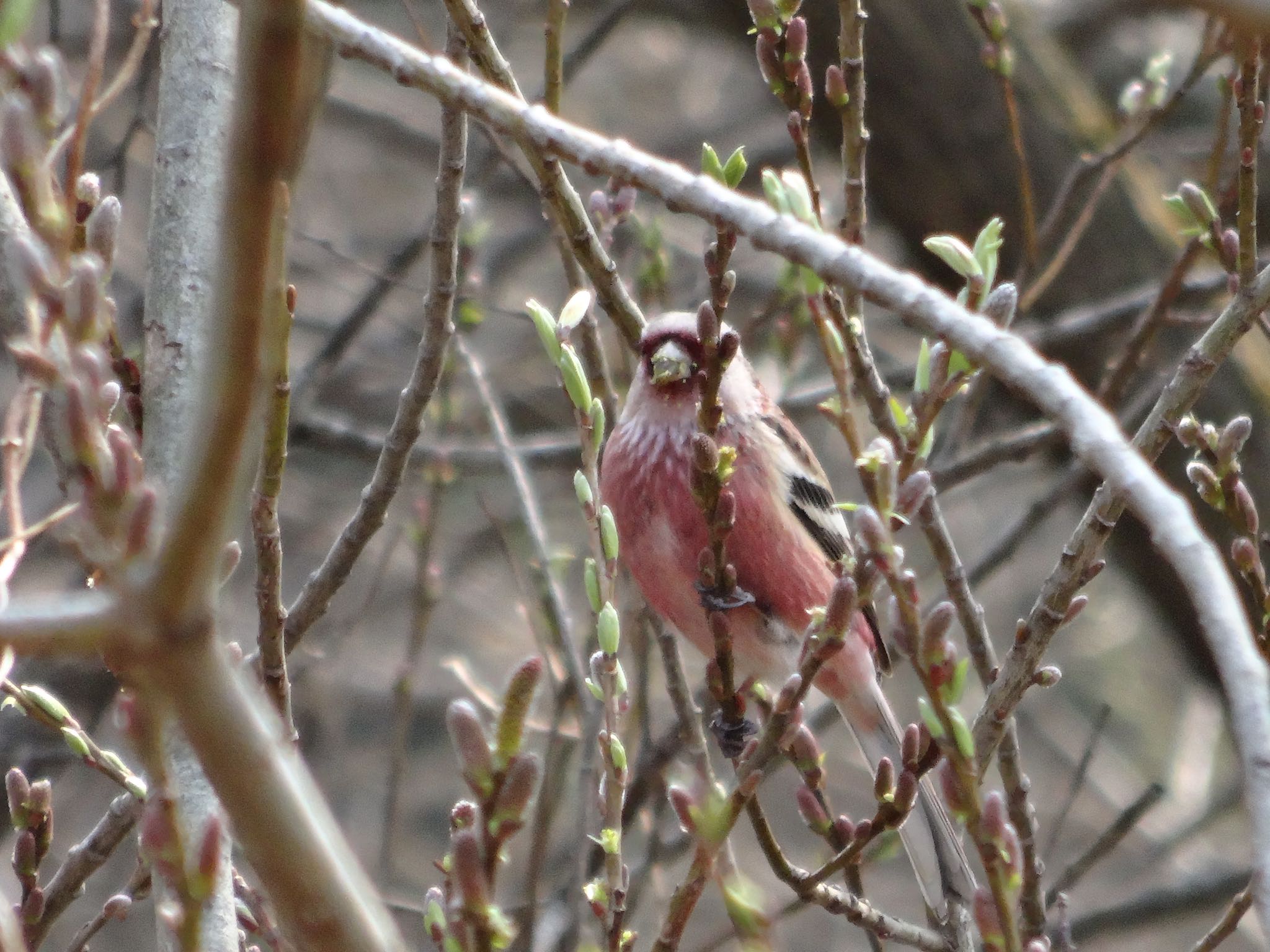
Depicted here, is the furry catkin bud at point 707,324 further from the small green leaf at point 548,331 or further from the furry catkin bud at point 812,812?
the furry catkin bud at point 812,812

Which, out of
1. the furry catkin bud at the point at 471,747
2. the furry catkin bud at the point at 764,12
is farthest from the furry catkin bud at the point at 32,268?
the furry catkin bud at the point at 764,12

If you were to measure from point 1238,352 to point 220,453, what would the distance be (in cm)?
606

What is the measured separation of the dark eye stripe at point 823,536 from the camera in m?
4.98

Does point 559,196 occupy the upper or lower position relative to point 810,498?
upper

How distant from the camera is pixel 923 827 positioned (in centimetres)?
462

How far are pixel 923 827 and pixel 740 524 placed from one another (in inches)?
42.9

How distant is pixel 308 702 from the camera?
7.54 m

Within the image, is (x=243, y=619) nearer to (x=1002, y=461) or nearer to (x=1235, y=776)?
(x=1002, y=461)

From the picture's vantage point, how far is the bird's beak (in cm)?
410

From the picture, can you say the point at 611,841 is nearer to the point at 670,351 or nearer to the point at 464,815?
the point at 464,815

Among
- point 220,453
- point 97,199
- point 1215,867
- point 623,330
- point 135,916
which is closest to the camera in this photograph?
point 220,453

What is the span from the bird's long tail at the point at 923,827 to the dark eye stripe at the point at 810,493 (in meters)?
0.68

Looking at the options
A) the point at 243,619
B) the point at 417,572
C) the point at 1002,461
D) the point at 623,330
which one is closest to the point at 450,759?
the point at 243,619

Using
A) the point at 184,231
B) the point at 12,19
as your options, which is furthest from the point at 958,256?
the point at 184,231
